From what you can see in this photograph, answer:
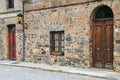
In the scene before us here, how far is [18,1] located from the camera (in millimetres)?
Result: 16484

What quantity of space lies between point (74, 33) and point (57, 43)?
1.67 meters

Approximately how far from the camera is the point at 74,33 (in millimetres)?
13172

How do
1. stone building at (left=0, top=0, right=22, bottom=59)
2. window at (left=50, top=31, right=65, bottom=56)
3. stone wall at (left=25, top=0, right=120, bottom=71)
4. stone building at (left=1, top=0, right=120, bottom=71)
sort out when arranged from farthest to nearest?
stone building at (left=0, top=0, right=22, bottom=59)
window at (left=50, top=31, right=65, bottom=56)
stone wall at (left=25, top=0, right=120, bottom=71)
stone building at (left=1, top=0, right=120, bottom=71)

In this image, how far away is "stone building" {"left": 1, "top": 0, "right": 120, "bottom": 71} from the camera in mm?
11898

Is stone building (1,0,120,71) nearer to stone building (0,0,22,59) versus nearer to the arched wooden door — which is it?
the arched wooden door

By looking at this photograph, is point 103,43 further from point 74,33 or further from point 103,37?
point 74,33

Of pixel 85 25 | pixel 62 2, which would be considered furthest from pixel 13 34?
pixel 85 25

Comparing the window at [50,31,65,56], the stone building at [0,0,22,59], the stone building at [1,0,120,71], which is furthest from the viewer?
the stone building at [0,0,22,59]


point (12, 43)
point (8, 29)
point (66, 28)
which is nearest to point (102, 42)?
point (66, 28)

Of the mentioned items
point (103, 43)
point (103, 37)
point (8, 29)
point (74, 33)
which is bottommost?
point (103, 43)

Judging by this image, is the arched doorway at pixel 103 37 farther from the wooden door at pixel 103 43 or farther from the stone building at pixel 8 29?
the stone building at pixel 8 29

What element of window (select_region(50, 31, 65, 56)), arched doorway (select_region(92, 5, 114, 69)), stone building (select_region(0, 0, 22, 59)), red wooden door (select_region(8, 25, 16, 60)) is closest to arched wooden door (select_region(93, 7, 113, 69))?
arched doorway (select_region(92, 5, 114, 69))

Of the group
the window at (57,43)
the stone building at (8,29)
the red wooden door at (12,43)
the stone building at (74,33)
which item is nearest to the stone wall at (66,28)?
the stone building at (74,33)

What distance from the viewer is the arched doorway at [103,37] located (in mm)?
11938
